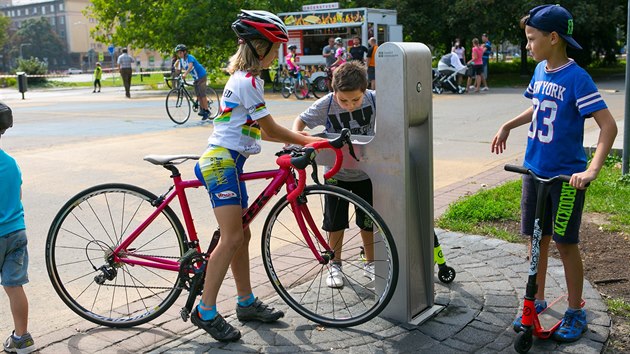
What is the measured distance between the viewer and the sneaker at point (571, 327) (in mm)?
3627

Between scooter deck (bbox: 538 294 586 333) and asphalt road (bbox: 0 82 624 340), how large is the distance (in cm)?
248

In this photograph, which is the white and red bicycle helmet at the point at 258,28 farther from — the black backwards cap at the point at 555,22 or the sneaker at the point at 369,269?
the sneaker at the point at 369,269

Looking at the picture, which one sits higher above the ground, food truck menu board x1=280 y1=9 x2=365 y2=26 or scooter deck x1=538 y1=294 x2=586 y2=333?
food truck menu board x1=280 y1=9 x2=365 y2=26

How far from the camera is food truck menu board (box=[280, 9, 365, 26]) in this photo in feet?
80.8

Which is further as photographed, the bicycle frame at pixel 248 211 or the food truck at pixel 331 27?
the food truck at pixel 331 27

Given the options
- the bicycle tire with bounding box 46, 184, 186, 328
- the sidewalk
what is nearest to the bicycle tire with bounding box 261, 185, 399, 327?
the sidewalk

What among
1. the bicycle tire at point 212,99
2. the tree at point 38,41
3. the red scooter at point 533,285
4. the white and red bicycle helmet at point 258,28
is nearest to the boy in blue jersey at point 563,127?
the red scooter at point 533,285

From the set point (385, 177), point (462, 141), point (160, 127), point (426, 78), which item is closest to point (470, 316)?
point (385, 177)

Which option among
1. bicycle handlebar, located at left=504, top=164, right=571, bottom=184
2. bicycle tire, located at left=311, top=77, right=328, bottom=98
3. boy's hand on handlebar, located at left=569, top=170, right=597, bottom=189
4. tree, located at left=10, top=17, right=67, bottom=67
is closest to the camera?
boy's hand on handlebar, located at left=569, top=170, right=597, bottom=189

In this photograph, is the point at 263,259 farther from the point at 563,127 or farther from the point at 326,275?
the point at 563,127

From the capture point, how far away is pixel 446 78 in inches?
866

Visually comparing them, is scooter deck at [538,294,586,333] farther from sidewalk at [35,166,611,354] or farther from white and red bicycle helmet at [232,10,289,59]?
white and red bicycle helmet at [232,10,289,59]

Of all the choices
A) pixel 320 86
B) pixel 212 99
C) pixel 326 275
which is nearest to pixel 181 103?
pixel 212 99

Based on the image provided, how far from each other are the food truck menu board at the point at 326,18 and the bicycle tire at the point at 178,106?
11.2 m
